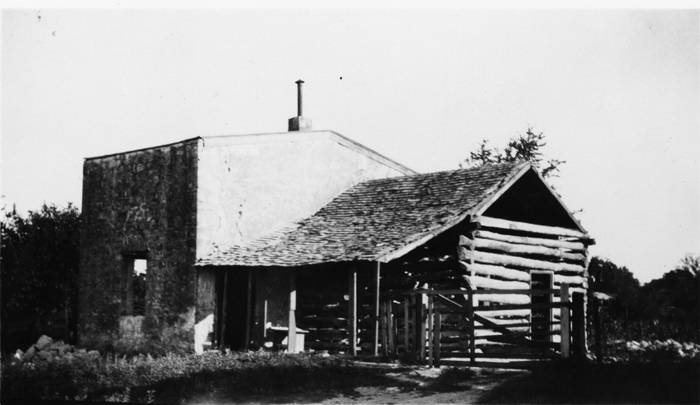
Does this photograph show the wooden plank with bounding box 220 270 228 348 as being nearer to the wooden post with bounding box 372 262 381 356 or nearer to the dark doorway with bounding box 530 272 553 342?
the wooden post with bounding box 372 262 381 356

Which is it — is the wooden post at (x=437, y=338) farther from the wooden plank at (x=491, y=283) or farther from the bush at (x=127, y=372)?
the wooden plank at (x=491, y=283)

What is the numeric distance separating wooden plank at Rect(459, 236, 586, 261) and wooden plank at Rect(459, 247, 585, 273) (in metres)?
0.15

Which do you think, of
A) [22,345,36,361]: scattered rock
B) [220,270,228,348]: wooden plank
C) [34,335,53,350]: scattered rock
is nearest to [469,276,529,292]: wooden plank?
[220,270,228,348]: wooden plank

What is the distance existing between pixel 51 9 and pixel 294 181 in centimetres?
859

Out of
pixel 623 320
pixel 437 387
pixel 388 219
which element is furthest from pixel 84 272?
pixel 623 320

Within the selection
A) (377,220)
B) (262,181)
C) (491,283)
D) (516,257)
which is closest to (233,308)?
(262,181)

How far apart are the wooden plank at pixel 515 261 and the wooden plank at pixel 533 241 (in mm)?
377

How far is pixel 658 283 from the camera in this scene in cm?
2291

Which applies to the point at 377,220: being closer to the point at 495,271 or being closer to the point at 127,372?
the point at 495,271

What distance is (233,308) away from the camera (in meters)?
A: 17.1

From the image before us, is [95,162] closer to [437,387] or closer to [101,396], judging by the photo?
[101,396]

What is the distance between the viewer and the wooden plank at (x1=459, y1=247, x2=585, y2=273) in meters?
16.8

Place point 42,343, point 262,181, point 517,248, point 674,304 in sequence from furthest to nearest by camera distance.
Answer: point 674,304 → point 42,343 → point 517,248 → point 262,181

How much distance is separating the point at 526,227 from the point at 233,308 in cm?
698
